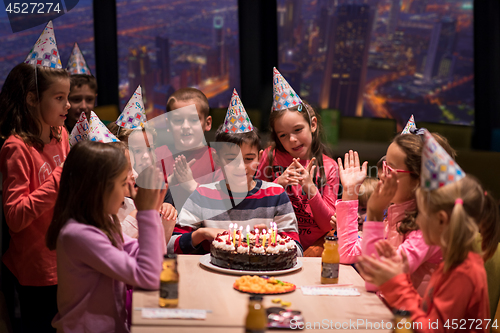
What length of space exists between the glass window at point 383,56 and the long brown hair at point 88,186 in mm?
5095

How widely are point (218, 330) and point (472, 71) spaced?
5.56 meters

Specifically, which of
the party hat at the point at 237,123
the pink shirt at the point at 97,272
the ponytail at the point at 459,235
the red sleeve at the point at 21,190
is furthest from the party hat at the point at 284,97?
the ponytail at the point at 459,235

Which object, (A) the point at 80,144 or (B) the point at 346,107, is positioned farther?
(B) the point at 346,107

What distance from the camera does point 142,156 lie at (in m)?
2.98

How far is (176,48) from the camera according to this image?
6.42m

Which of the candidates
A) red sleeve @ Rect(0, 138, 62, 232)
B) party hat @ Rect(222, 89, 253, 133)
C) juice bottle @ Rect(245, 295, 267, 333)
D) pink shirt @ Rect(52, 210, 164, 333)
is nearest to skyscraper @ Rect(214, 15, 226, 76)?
party hat @ Rect(222, 89, 253, 133)

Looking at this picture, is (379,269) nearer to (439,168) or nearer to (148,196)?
(439,168)

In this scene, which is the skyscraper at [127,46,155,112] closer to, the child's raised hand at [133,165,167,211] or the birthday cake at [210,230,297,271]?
the birthday cake at [210,230,297,271]

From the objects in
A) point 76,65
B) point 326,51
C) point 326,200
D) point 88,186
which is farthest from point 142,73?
point 88,186

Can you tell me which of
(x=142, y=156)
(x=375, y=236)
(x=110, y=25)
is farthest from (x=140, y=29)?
(x=375, y=236)

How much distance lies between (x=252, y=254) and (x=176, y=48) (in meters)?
4.88

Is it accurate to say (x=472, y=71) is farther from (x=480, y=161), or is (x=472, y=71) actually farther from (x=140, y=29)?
(x=140, y=29)

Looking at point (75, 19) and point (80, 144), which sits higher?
point (75, 19)

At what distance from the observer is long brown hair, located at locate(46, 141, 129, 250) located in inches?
72.9
